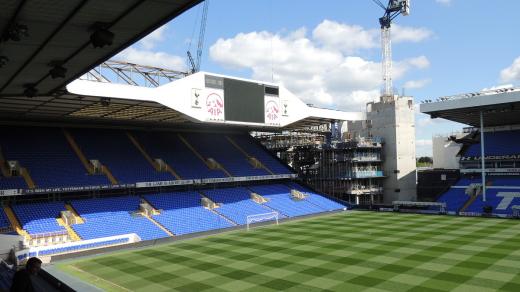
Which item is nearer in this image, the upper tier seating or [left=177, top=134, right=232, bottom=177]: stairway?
[left=177, top=134, right=232, bottom=177]: stairway

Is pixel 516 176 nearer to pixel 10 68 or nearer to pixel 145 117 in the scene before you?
pixel 145 117

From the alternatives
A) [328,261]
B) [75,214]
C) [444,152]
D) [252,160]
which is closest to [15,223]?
[75,214]

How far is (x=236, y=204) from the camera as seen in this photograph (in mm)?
38750

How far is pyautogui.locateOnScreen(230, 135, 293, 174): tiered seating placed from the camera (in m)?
47.4

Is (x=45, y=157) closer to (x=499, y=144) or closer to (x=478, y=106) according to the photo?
(x=478, y=106)

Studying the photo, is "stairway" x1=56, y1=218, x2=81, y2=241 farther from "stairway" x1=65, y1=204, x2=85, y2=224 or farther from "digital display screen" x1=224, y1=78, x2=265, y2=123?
"digital display screen" x1=224, y1=78, x2=265, y2=123

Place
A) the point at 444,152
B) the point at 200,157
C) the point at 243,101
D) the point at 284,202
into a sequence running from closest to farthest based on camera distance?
the point at 243,101, the point at 284,202, the point at 200,157, the point at 444,152

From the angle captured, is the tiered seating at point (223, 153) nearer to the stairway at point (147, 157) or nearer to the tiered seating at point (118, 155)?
the stairway at point (147, 157)

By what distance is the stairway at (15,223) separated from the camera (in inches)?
1031

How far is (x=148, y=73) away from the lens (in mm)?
35719

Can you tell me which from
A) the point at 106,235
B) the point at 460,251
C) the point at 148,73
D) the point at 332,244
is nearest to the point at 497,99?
the point at 460,251

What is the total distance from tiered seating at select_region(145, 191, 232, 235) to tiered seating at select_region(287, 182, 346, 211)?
42.0 feet

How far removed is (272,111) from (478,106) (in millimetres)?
18667

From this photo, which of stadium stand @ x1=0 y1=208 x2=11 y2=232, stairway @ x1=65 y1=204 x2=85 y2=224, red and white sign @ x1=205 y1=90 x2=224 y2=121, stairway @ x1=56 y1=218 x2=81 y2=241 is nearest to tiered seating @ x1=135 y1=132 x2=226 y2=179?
red and white sign @ x1=205 y1=90 x2=224 y2=121
